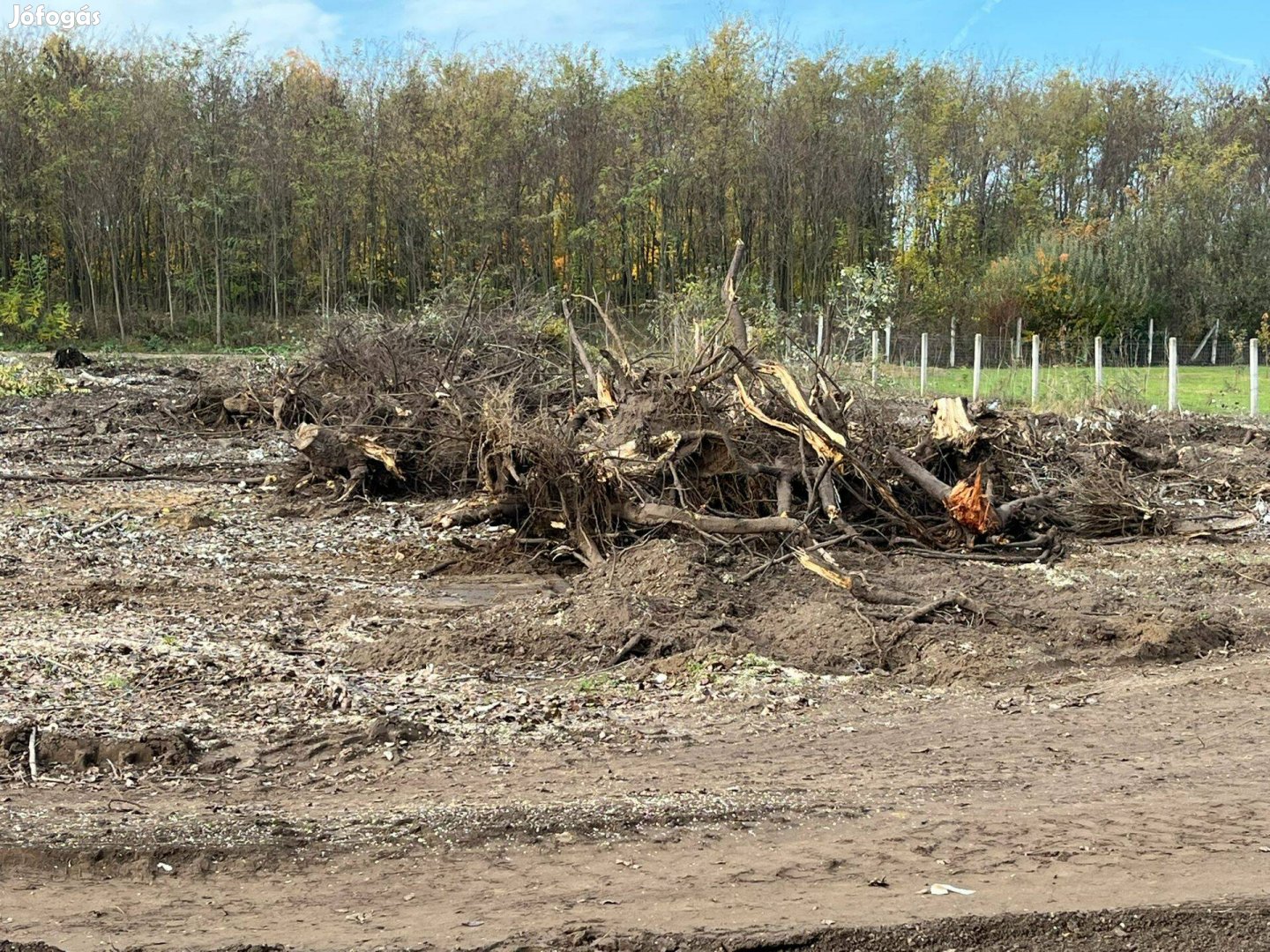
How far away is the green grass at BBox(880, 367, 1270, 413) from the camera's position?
64.3 feet

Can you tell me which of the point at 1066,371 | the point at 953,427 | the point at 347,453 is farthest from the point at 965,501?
the point at 1066,371

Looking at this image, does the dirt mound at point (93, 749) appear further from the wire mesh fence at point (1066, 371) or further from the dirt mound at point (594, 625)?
the wire mesh fence at point (1066, 371)

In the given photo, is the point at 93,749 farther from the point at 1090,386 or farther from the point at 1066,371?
the point at 1066,371

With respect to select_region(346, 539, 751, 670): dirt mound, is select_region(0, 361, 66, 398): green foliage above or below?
above

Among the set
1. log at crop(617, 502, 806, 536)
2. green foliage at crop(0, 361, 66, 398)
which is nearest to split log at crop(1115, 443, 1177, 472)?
log at crop(617, 502, 806, 536)

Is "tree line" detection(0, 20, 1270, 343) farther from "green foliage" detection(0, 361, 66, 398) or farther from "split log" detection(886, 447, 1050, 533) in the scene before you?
"split log" detection(886, 447, 1050, 533)

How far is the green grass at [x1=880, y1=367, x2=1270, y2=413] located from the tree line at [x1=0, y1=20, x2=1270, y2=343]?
5910mm

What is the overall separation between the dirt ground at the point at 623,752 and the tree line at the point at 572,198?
2405cm

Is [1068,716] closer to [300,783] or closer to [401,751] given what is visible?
[401,751]

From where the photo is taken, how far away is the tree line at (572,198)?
33.8 meters

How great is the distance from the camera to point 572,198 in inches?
1446

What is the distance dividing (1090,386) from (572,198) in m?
19.7

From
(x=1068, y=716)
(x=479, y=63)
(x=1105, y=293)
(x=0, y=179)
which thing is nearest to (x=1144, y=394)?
(x=1105, y=293)

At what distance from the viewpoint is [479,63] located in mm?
38094
